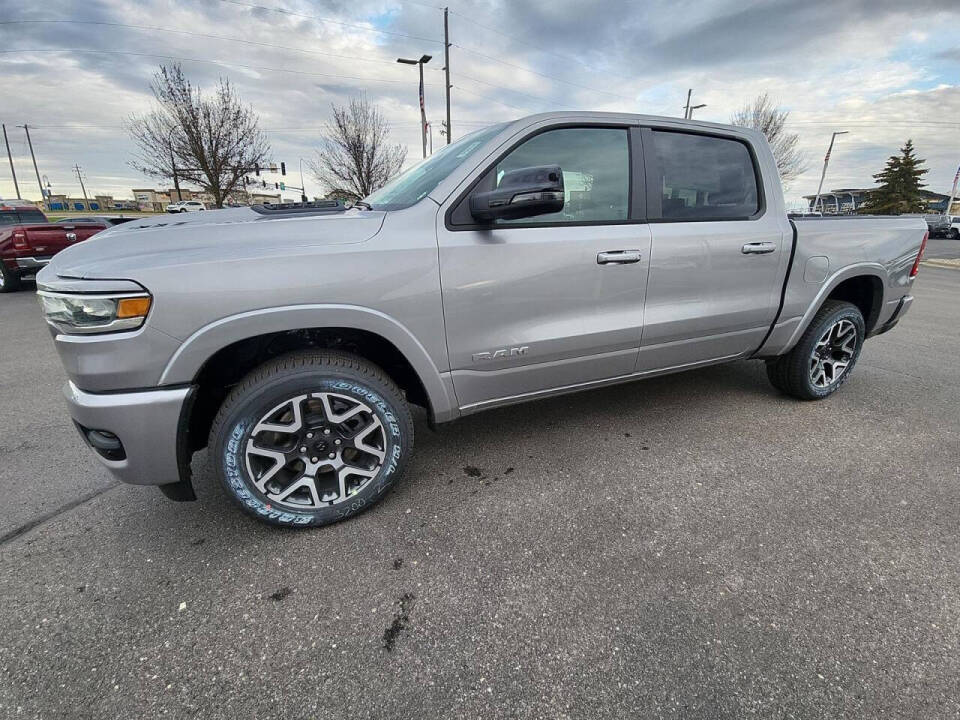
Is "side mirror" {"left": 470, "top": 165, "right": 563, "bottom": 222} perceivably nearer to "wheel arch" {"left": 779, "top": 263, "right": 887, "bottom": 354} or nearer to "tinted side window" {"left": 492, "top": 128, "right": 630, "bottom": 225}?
"tinted side window" {"left": 492, "top": 128, "right": 630, "bottom": 225}

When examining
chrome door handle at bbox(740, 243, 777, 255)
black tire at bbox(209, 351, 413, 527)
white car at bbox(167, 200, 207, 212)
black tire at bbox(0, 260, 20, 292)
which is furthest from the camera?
white car at bbox(167, 200, 207, 212)

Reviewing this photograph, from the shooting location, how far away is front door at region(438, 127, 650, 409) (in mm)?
2270

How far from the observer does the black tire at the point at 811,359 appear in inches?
136

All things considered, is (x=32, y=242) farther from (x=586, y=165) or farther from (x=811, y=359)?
(x=811, y=359)

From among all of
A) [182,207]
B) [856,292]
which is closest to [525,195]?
[856,292]

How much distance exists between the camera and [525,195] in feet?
6.74

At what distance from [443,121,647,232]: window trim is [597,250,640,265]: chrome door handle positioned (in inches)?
6.4

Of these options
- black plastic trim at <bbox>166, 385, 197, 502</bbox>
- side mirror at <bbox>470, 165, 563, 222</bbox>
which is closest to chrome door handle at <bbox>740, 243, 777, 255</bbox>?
side mirror at <bbox>470, 165, 563, 222</bbox>

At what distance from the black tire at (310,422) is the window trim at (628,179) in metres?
0.88

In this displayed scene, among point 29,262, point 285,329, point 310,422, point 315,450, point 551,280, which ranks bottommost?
point 315,450

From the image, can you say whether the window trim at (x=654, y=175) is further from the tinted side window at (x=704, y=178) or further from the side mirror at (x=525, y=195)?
the side mirror at (x=525, y=195)

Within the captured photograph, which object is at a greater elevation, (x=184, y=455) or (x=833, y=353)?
(x=184, y=455)

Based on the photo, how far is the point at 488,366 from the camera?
243 centimetres

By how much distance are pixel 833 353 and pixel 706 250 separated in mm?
1693
